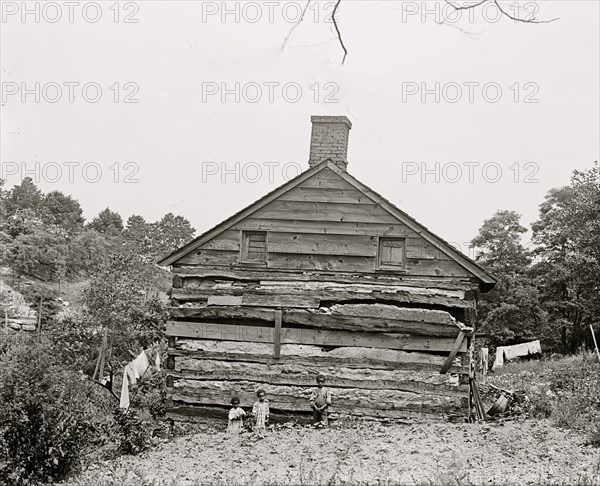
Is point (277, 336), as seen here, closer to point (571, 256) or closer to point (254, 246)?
point (254, 246)

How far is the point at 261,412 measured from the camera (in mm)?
15258

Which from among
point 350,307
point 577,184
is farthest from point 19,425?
point 577,184

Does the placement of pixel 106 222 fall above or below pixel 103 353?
above

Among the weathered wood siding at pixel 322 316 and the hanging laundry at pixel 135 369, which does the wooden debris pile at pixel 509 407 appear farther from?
the hanging laundry at pixel 135 369

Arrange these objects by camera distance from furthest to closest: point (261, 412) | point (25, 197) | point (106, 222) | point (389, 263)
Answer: point (106, 222) → point (25, 197) → point (389, 263) → point (261, 412)

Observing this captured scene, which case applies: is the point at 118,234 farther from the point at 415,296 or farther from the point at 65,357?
the point at 415,296

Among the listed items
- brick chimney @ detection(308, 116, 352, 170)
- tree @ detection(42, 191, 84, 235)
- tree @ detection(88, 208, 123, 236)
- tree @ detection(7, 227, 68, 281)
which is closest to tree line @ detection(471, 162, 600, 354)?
brick chimney @ detection(308, 116, 352, 170)

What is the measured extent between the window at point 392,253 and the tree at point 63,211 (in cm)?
7093

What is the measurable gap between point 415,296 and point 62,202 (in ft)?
262

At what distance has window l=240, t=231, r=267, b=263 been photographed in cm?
1669

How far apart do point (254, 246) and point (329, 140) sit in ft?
10.5

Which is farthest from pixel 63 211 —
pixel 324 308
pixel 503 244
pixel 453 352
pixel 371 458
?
pixel 371 458

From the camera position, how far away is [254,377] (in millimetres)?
16016

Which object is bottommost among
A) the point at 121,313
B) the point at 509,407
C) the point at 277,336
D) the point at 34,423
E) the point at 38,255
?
the point at 509,407
